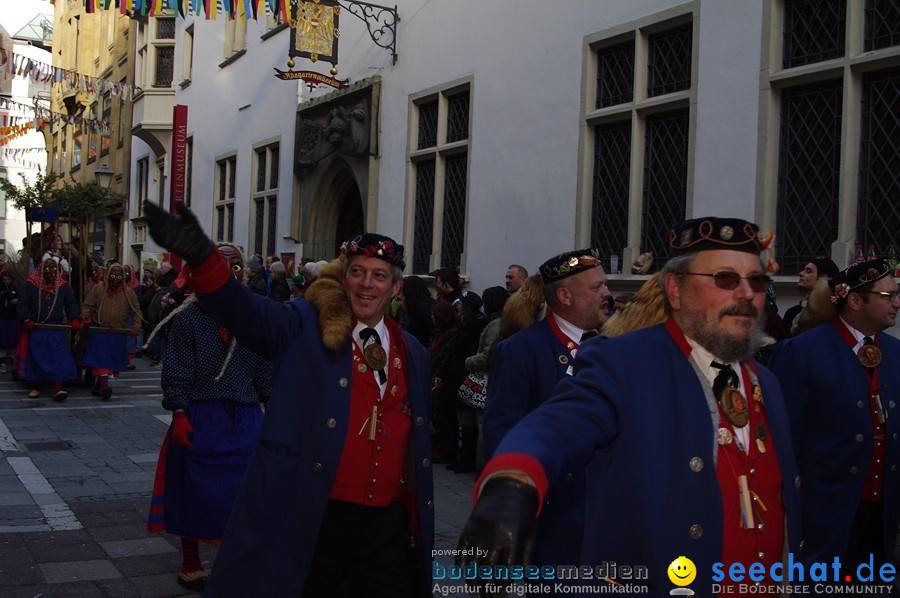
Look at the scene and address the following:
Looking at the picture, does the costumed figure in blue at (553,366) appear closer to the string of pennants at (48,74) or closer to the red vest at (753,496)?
the red vest at (753,496)

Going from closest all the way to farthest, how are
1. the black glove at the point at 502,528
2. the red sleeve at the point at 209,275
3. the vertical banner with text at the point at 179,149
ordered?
the black glove at the point at 502,528 → the red sleeve at the point at 209,275 → the vertical banner with text at the point at 179,149

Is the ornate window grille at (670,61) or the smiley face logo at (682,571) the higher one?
the ornate window grille at (670,61)

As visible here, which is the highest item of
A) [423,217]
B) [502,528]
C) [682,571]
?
[423,217]

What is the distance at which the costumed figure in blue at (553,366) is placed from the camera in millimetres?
3771

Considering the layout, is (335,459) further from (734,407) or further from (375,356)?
(734,407)

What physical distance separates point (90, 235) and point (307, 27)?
2182 cm

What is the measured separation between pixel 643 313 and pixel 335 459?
49.9 inches

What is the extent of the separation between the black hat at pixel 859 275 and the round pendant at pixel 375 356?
221 cm

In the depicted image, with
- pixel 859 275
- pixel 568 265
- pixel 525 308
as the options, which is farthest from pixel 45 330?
pixel 859 275

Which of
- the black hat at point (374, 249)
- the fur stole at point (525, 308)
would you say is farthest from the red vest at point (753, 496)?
the fur stole at point (525, 308)

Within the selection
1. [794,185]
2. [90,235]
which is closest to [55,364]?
[794,185]

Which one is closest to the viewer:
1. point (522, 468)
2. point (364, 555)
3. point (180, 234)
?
point (522, 468)

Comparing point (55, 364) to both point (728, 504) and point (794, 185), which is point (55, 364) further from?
point (728, 504)

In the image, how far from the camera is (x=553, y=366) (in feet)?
13.8
